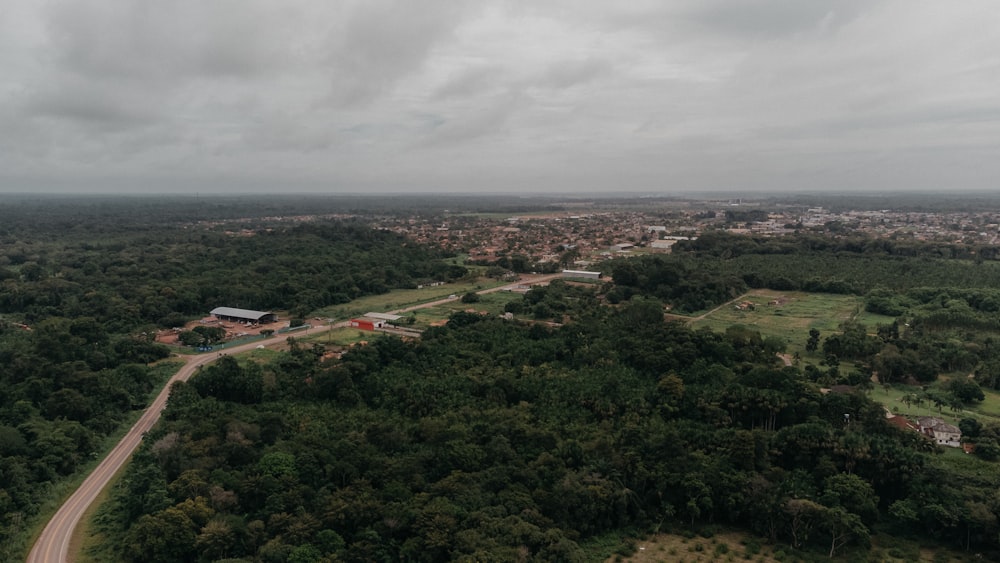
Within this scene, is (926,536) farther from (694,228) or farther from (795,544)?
(694,228)

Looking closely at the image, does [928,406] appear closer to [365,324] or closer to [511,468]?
[511,468]

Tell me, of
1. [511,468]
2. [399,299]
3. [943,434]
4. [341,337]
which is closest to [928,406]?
[943,434]

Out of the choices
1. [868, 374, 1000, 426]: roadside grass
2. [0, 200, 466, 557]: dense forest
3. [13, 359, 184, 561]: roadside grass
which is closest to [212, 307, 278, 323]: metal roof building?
[0, 200, 466, 557]: dense forest

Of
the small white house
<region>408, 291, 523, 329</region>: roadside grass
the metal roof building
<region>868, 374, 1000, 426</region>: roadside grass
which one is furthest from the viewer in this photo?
the metal roof building

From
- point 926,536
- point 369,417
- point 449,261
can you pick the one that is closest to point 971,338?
point 926,536

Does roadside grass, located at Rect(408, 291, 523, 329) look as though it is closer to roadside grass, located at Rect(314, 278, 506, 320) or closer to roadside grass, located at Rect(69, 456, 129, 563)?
roadside grass, located at Rect(314, 278, 506, 320)

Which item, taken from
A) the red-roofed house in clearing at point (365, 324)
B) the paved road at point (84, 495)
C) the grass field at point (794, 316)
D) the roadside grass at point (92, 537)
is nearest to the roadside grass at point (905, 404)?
the grass field at point (794, 316)

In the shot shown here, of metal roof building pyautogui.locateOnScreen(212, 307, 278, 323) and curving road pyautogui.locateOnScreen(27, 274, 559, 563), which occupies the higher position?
metal roof building pyautogui.locateOnScreen(212, 307, 278, 323)
